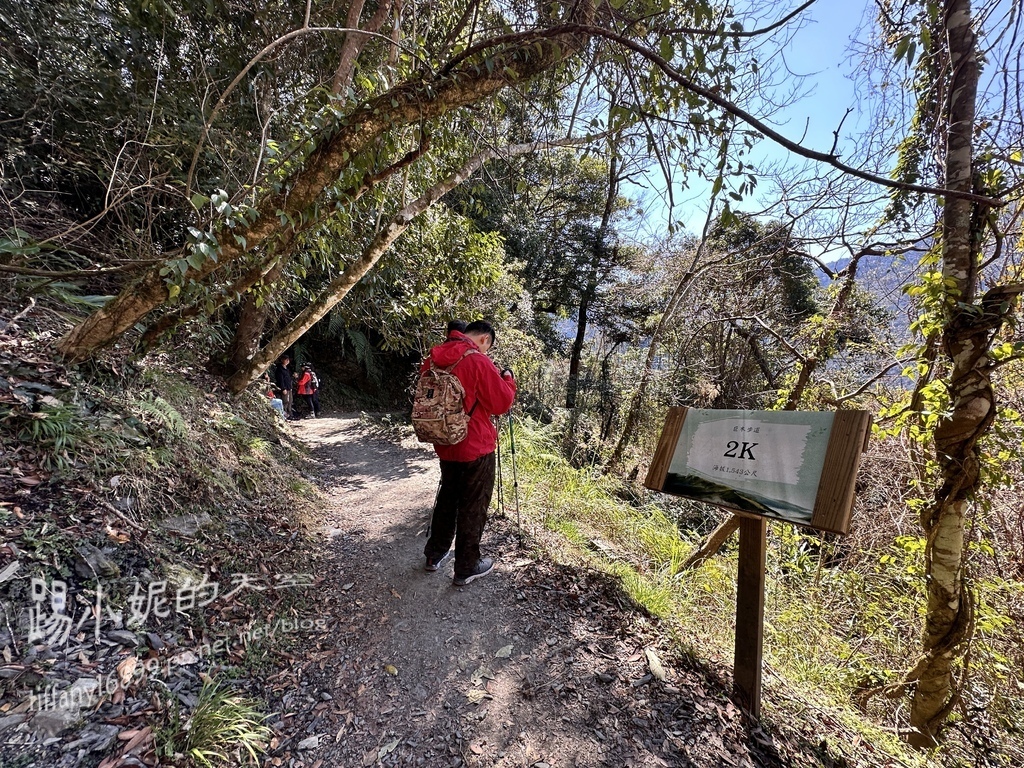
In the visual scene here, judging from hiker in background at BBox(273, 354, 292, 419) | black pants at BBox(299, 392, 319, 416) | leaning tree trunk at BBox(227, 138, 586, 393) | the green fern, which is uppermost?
leaning tree trunk at BBox(227, 138, 586, 393)

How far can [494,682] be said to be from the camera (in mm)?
2273

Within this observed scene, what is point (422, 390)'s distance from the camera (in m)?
2.94

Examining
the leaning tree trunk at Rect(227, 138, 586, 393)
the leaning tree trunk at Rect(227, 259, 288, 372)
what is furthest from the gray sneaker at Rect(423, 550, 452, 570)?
the leaning tree trunk at Rect(227, 259, 288, 372)

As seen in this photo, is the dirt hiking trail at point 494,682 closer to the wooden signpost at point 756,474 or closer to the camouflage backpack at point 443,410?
the wooden signpost at point 756,474

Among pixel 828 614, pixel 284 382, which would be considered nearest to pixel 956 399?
pixel 828 614

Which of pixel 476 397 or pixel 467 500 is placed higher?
pixel 476 397

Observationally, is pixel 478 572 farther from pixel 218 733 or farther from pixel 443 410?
pixel 218 733

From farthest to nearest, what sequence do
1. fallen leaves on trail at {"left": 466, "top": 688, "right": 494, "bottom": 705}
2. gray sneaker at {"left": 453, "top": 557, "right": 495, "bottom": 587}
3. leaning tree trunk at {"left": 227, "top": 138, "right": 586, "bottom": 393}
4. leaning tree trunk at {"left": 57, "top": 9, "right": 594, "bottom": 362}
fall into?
leaning tree trunk at {"left": 227, "top": 138, "right": 586, "bottom": 393}, gray sneaker at {"left": 453, "top": 557, "right": 495, "bottom": 587}, leaning tree trunk at {"left": 57, "top": 9, "right": 594, "bottom": 362}, fallen leaves on trail at {"left": 466, "top": 688, "right": 494, "bottom": 705}

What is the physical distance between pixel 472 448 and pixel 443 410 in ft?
1.14

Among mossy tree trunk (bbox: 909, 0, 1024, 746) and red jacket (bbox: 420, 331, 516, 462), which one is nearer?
mossy tree trunk (bbox: 909, 0, 1024, 746)

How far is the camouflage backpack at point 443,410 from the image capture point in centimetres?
Answer: 279

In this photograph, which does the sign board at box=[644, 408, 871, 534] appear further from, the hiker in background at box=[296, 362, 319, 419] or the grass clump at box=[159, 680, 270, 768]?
the hiker in background at box=[296, 362, 319, 419]

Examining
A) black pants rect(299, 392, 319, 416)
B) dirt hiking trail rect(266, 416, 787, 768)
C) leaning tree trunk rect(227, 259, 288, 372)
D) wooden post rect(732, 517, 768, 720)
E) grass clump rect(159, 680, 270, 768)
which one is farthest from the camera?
black pants rect(299, 392, 319, 416)

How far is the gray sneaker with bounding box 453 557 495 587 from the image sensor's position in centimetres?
306
